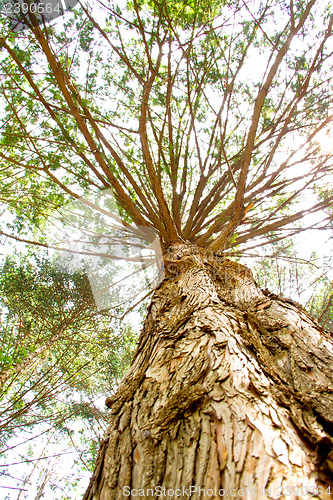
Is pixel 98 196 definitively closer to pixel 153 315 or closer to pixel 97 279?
pixel 97 279

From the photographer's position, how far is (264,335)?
1688 mm

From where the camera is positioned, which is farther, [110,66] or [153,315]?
[110,66]

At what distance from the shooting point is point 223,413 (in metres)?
0.94

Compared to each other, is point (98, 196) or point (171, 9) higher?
point (171, 9)

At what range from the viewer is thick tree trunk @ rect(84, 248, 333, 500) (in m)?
0.74

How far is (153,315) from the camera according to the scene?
2109 mm

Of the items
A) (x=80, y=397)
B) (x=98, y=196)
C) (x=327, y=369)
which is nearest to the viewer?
(x=327, y=369)

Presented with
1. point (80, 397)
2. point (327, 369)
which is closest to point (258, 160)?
point (327, 369)

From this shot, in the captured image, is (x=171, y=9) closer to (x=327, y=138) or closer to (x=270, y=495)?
(x=327, y=138)

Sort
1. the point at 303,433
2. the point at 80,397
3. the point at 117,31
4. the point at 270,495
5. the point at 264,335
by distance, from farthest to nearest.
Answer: the point at 80,397, the point at 117,31, the point at 264,335, the point at 303,433, the point at 270,495

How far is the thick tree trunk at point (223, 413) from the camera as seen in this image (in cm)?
74

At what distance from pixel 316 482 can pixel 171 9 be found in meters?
4.96

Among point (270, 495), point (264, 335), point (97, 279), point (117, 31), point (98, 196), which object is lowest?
point (270, 495)

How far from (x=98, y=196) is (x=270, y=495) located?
523 cm
